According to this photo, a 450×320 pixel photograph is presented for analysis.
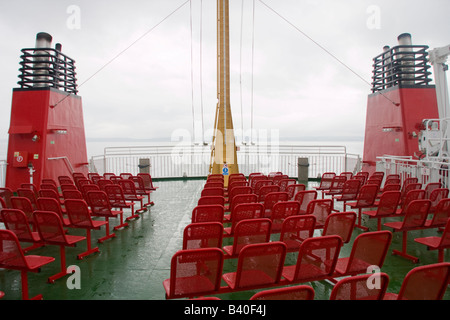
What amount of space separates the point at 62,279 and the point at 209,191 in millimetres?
2802

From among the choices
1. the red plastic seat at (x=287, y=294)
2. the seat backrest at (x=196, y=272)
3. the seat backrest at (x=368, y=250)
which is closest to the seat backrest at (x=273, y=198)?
the seat backrest at (x=368, y=250)

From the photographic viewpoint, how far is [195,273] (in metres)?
2.71

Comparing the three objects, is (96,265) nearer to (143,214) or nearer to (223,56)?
(143,214)

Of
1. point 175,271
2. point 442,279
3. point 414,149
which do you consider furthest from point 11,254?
point 414,149

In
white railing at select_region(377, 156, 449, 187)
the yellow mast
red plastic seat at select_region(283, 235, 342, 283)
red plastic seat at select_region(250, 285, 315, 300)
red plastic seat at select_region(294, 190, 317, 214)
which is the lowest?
red plastic seat at select_region(283, 235, 342, 283)

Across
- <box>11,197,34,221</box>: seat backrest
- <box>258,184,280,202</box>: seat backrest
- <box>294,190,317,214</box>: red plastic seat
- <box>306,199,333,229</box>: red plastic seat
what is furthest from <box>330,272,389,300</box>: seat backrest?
<box>11,197,34,221</box>: seat backrest

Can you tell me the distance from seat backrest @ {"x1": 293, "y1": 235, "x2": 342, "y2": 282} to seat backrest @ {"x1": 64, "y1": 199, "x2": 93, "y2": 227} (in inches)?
128

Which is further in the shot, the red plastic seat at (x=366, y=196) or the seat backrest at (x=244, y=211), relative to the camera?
the red plastic seat at (x=366, y=196)

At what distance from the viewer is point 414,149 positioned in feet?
35.1

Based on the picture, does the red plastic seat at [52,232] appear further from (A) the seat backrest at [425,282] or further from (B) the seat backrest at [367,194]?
(B) the seat backrest at [367,194]

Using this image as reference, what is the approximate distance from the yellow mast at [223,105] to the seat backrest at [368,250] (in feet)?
23.5

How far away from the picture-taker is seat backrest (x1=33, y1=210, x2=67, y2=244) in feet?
12.3

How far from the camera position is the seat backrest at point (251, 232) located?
131 inches

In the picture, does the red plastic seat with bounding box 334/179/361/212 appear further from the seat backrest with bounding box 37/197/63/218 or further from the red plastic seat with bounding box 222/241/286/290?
the seat backrest with bounding box 37/197/63/218
